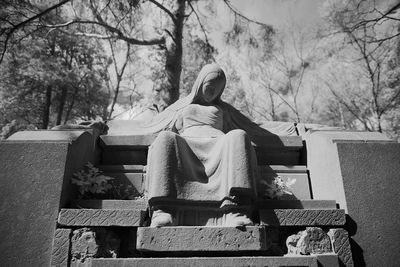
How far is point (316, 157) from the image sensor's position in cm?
470

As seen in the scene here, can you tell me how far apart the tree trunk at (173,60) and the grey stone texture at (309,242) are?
6.26 metres

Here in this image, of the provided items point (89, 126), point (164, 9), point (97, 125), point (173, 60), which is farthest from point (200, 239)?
point (164, 9)

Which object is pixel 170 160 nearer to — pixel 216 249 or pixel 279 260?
pixel 216 249

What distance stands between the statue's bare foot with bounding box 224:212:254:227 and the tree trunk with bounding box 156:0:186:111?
6.02 m

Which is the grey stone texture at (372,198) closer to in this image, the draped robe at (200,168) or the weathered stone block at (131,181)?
the draped robe at (200,168)

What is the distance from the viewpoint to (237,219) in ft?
11.3

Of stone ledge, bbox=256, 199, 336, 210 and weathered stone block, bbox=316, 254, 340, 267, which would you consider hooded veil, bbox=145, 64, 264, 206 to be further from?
weathered stone block, bbox=316, 254, 340, 267

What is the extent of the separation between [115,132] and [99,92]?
477 inches

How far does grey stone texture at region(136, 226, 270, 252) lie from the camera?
3.24m

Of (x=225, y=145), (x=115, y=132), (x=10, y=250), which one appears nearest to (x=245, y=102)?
(x=115, y=132)

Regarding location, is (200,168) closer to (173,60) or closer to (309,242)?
(309,242)

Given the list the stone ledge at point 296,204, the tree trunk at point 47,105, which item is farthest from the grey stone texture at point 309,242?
the tree trunk at point 47,105

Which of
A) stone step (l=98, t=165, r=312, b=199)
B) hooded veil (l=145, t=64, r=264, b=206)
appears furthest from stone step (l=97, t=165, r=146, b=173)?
hooded veil (l=145, t=64, r=264, b=206)

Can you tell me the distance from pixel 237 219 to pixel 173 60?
7.58 metres
